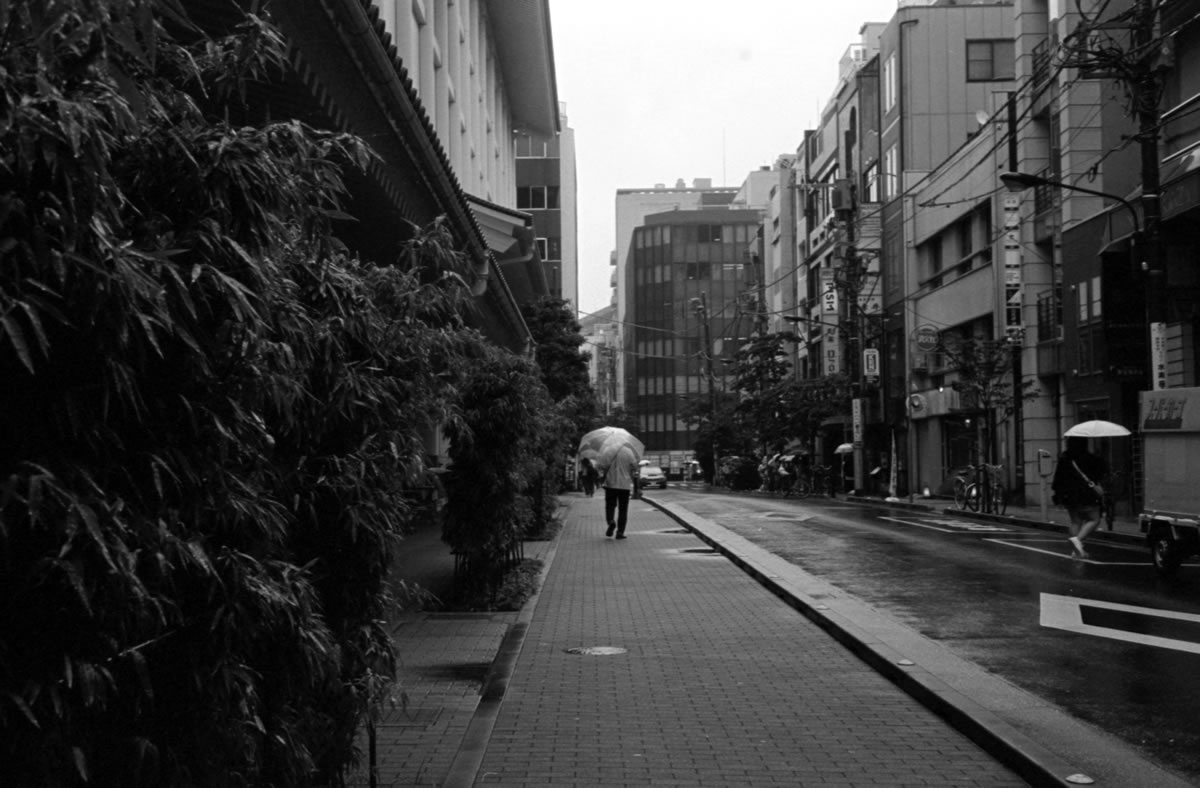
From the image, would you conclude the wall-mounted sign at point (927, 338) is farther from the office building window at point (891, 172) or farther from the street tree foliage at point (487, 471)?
the street tree foliage at point (487, 471)

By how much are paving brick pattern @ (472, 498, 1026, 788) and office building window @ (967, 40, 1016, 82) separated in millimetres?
40865

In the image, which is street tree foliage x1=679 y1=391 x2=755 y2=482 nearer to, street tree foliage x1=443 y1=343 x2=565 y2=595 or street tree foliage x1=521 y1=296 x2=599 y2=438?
street tree foliage x1=521 y1=296 x2=599 y2=438

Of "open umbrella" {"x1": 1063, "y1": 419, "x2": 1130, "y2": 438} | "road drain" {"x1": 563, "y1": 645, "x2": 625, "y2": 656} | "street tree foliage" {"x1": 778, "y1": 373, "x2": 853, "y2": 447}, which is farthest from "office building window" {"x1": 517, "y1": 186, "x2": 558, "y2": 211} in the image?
"road drain" {"x1": 563, "y1": 645, "x2": 625, "y2": 656}

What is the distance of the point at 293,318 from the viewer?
371 cm

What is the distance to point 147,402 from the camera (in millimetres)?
3104

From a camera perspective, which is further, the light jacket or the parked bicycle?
the parked bicycle

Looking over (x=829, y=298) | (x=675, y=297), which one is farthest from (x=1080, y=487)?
(x=675, y=297)

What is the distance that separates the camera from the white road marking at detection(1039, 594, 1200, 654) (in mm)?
10453

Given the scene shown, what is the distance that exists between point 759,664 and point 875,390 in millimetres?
44471

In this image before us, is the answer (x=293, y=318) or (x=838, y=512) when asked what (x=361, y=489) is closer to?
(x=293, y=318)

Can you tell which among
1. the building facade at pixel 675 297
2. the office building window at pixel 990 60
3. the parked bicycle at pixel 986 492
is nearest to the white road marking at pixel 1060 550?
the parked bicycle at pixel 986 492

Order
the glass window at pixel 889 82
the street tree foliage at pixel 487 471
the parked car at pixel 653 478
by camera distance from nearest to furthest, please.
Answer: the street tree foliage at pixel 487 471
the glass window at pixel 889 82
the parked car at pixel 653 478

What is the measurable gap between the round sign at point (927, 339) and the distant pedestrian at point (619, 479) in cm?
1736

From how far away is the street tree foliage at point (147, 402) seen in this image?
262cm
